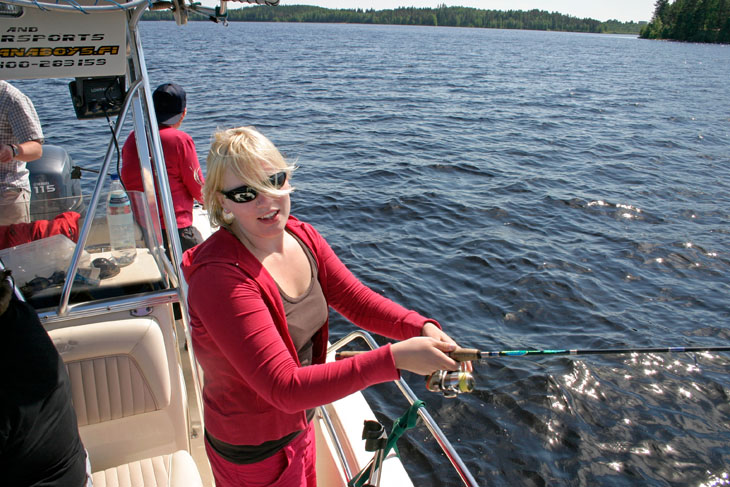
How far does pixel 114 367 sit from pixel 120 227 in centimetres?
73

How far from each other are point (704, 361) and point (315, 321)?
520cm

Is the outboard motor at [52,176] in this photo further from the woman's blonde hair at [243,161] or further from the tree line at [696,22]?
the tree line at [696,22]

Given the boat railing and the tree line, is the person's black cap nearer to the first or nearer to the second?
the boat railing

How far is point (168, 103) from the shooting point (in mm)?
3947

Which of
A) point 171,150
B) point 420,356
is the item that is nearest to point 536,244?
point 171,150

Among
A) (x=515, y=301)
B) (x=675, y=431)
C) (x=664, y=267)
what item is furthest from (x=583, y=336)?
(x=664, y=267)

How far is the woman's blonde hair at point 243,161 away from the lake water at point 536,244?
66cm

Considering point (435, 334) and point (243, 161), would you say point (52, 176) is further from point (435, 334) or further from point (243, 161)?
point (435, 334)

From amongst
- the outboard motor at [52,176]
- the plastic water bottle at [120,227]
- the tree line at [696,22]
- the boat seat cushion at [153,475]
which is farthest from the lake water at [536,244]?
the tree line at [696,22]

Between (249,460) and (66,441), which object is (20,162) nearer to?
(66,441)

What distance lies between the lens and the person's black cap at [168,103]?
154 inches

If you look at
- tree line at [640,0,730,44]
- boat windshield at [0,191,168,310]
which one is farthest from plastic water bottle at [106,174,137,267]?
tree line at [640,0,730,44]

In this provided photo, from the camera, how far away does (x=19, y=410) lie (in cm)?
154

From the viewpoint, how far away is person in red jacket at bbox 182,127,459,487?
4.83ft
